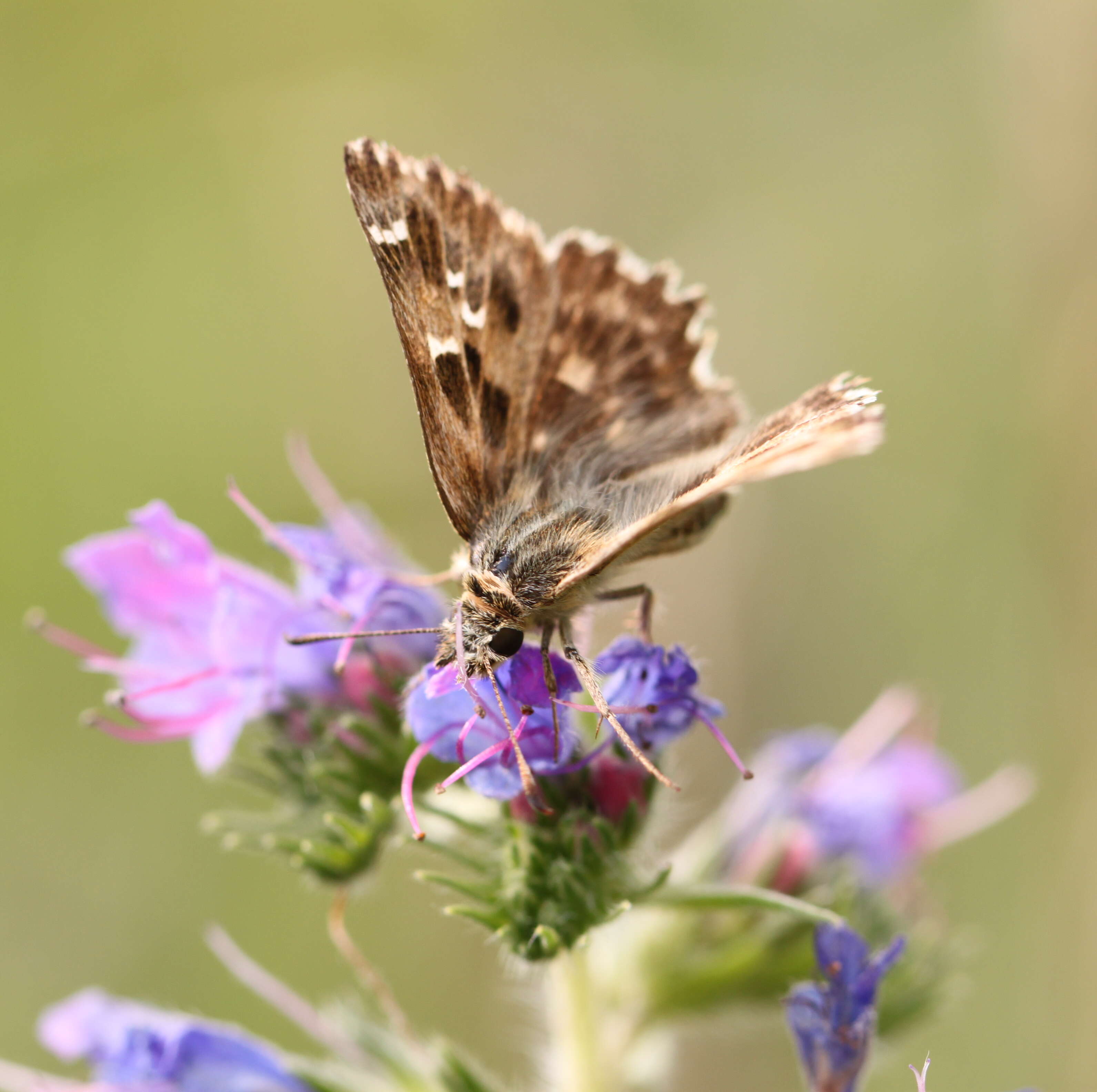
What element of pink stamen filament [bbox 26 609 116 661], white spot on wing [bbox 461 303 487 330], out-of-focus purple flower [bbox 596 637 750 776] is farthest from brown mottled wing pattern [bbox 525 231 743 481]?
pink stamen filament [bbox 26 609 116 661]

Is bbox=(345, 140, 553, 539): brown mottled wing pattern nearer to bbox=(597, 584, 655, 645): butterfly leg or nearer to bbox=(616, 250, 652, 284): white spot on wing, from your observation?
bbox=(616, 250, 652, 284): white spot on wing

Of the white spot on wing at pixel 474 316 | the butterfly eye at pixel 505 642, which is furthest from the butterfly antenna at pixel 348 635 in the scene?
the white spot on wing at pixel 474 316

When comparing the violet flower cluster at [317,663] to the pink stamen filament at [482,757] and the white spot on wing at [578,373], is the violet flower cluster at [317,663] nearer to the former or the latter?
the pink stamen filament at [482,757]

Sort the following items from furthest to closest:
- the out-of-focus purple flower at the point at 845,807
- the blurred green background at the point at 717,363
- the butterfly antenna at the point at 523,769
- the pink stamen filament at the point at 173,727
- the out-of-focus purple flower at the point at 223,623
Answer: the blurred green background at the point at 717,363 → the out-of-focus purple flower at the point at 845,807 → the pink stamen filament at the point at 173,727 → the out-of-focus purple flower at the point at 223,623 → the butterfly antenna at the point at 523,769

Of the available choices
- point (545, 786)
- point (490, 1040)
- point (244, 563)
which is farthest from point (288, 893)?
point (545, 786)

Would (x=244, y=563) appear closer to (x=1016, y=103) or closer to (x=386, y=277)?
(x=386, y=277)
